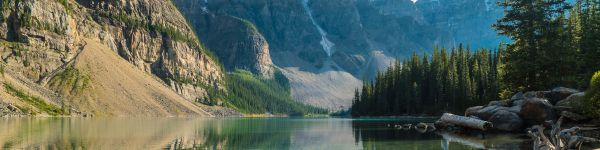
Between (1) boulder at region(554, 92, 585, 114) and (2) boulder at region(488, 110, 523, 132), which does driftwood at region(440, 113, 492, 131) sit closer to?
(2) boulder at region(488, 110, 523, 132)

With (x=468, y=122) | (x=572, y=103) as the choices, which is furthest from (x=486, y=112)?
(x=572, y=103)

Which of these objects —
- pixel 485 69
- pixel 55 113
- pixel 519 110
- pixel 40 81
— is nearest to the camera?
pixel 519 110

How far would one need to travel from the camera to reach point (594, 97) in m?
39.2

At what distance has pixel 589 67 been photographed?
66875 millimetres

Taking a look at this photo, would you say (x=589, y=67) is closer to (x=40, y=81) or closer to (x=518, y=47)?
(x=518, y=47)

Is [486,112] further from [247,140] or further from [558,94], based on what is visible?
[247,140]

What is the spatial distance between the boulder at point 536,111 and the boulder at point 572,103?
1031 millimetres

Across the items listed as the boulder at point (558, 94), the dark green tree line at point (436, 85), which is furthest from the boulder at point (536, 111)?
the dark green tree line at point (436, 85)

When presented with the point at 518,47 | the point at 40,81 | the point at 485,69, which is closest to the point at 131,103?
the point at 40,81

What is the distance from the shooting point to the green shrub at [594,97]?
129ft

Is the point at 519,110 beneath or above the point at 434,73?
beneath

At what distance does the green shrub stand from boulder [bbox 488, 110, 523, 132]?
8088mm

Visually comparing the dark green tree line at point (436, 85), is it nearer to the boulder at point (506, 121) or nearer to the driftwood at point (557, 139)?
the boulder at point (506, 121)

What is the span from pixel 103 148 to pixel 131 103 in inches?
6542
